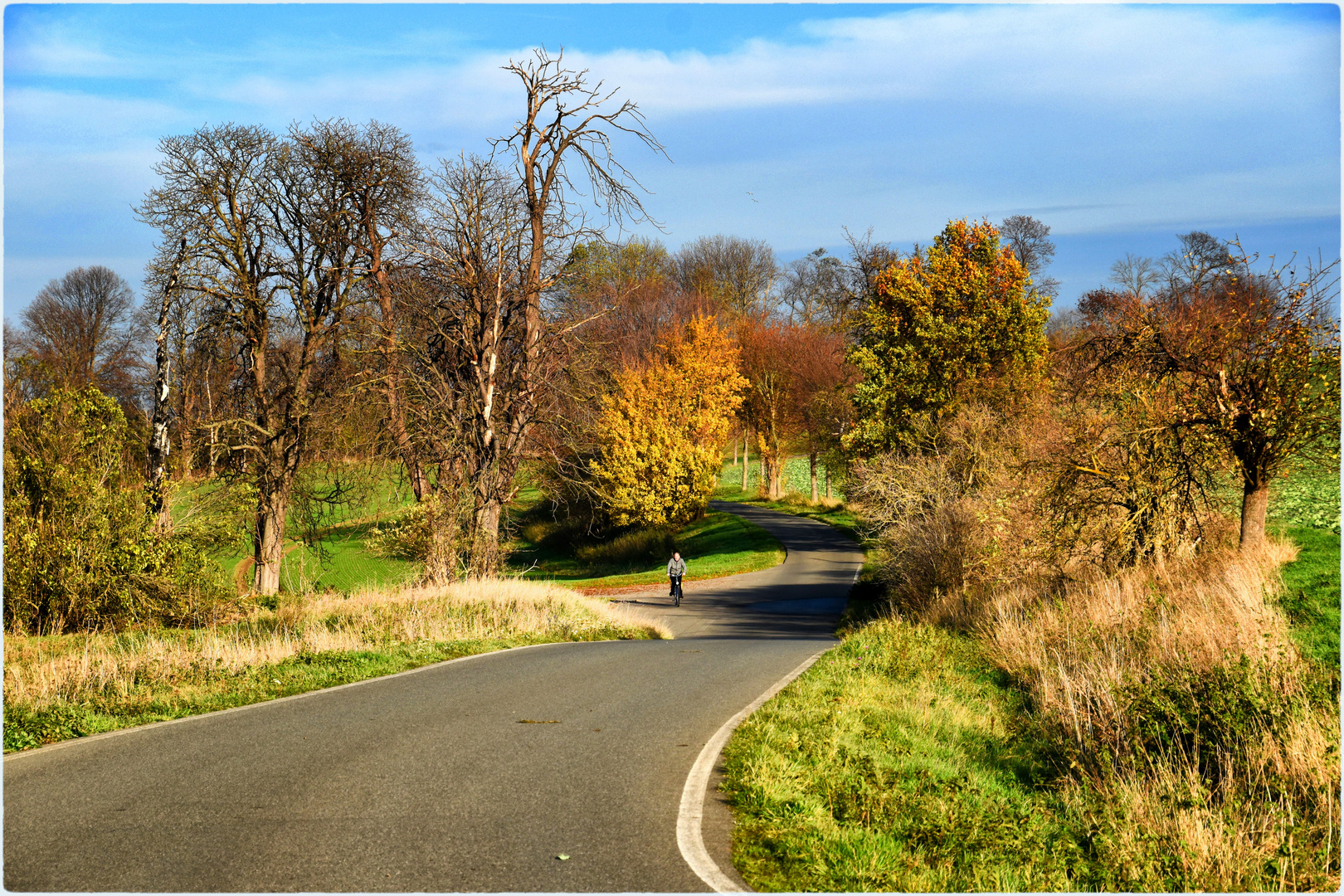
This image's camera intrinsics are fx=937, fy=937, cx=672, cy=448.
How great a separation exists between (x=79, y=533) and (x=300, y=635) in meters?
5.63

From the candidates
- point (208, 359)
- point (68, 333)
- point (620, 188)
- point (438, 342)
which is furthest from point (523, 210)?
point (68, 333)

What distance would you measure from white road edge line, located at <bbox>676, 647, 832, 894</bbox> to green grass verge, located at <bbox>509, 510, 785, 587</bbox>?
1179 inches

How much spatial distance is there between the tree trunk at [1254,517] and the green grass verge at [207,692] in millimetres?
13206

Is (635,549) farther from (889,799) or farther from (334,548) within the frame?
(889,799)

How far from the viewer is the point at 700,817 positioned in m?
6.96

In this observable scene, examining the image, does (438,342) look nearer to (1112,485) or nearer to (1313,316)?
(1112,485)

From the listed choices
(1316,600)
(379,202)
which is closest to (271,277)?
(379,202)

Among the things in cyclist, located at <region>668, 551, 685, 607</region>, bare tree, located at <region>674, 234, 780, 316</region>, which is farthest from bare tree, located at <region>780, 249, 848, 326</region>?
cyclist, located at <region>668, 551, 685, 607</region>

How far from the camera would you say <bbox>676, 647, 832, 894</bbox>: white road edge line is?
5.83 metres

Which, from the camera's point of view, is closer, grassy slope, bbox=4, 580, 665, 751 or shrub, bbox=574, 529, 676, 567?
grassy slope, bbox=4, 580, 665, 751

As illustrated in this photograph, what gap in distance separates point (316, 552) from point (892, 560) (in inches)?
831

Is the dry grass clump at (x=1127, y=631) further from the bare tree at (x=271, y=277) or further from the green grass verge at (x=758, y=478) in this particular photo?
the green grass verge at (x=758, y=478)

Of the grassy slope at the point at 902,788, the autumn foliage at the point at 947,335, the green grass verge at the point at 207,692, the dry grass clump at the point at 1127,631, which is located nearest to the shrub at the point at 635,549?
the autumn foliage at the point at 947,335

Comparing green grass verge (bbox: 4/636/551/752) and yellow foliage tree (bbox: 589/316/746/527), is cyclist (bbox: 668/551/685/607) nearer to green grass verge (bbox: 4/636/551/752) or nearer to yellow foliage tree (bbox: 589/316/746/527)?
yellow foliage tree (bbox: 589/316/746/527)
